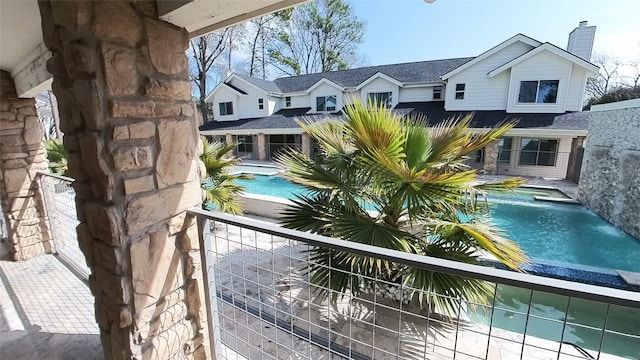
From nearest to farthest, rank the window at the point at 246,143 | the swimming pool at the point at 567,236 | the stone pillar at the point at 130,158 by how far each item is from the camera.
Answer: the stone pillar at the point at 130,158 < the swimming pool at the point at 567,236 < the window at the point at 246,143

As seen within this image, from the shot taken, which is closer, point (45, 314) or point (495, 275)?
point (495, 275)

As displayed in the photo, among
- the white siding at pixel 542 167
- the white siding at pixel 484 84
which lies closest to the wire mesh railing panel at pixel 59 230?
the white siding at pixel 484 84

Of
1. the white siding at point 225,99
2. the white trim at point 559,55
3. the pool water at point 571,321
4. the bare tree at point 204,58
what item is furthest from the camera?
the bare tree at point 204,58

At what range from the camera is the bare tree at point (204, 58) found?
69.6 feet

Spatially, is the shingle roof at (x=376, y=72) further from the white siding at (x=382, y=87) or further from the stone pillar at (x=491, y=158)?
the stone pillar at (x=491, y=158)

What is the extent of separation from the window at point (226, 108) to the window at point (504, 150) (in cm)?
1612

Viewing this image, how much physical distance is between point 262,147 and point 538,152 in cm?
1426

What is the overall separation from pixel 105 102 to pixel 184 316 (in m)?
1.38

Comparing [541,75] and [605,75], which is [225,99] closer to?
[541,75]

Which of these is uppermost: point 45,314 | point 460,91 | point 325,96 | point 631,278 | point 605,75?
point 605,75

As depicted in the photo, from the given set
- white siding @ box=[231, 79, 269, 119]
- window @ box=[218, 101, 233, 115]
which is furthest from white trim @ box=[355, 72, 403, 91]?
window @ box=[218, 101, 233, 115]

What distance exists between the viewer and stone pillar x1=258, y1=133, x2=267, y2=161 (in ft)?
59.2

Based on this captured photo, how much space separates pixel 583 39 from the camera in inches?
510

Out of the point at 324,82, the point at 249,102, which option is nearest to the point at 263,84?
the point at 249,102
